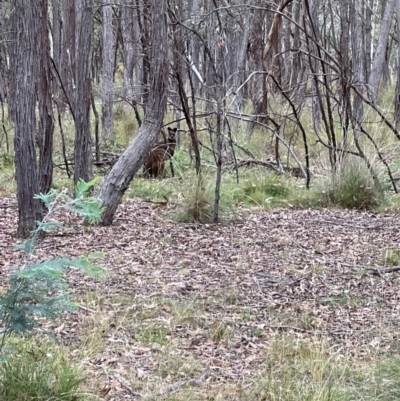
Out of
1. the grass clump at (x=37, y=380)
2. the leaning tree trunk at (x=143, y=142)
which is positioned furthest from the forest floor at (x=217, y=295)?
Result: the leaning tree trunk at (x=143, y=142)

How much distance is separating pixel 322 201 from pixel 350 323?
11.9 feet

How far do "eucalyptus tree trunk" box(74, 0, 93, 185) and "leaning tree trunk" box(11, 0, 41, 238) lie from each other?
5.27 feet

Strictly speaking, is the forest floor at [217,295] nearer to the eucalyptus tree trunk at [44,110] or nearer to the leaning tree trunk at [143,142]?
the leaning tree trunk at [143,142]

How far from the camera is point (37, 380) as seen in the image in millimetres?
2643

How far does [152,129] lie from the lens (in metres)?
6.06

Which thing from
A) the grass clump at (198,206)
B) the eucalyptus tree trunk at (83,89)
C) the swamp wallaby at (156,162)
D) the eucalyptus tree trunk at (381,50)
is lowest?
the grass clump at (198,206)

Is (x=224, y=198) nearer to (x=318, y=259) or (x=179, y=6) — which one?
(x=318, y=259)

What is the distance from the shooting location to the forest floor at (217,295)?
3.18m

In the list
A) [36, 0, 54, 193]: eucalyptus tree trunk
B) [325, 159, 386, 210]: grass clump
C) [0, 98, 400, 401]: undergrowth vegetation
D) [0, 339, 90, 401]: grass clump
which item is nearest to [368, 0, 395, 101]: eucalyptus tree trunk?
[325, 159, 386, 210]: grass clump

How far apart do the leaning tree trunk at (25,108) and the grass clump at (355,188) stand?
353cm

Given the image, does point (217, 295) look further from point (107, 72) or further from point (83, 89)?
point (107, 72)

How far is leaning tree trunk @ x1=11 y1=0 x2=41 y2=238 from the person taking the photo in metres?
5.21

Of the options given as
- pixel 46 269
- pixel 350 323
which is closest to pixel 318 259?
pixel 350 323

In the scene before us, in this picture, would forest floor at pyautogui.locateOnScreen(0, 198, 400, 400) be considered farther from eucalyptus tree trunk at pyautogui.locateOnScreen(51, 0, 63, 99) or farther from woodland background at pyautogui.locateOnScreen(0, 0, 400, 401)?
eucalyptus tree trunk at pyautogui.locateOnScreen(51, 0, 63, 99)
